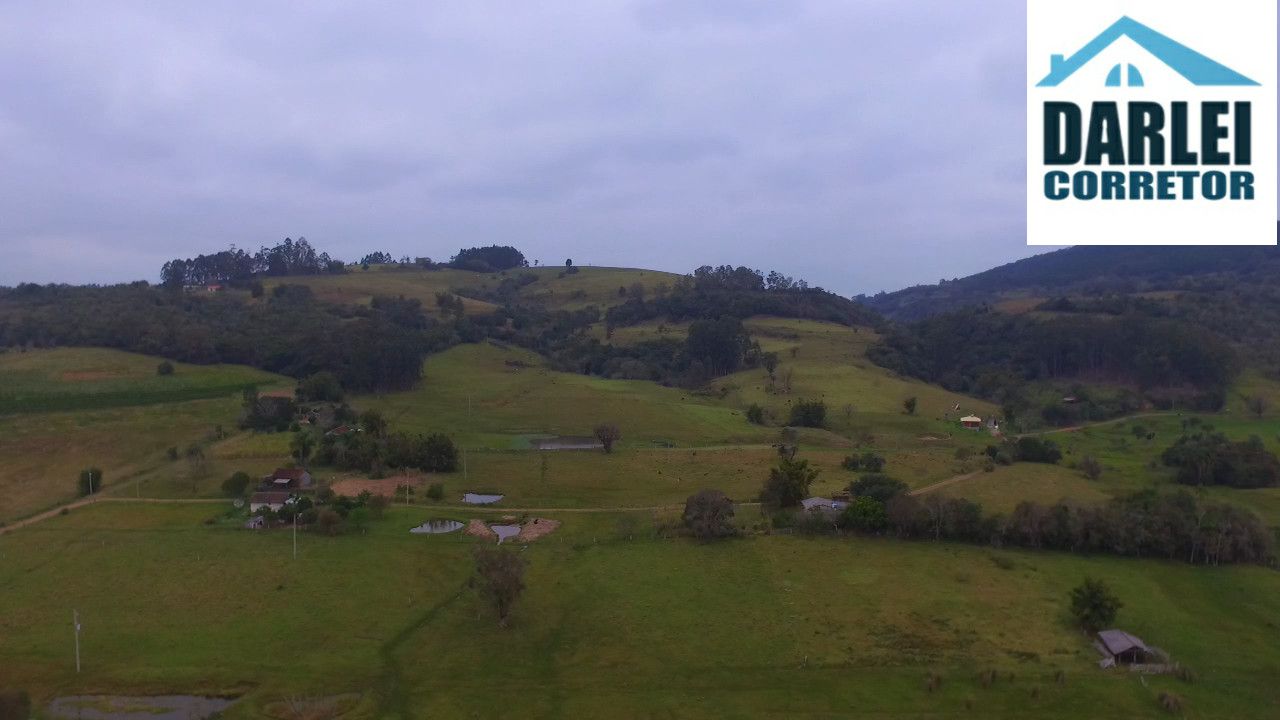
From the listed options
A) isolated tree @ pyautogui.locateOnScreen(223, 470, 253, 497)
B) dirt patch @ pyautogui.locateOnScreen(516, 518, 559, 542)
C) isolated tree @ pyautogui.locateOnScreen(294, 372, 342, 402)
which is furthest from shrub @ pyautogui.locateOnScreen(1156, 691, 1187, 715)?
isolated tree @ pyautogui.locateOnScreen(294, 372, 342, 402)

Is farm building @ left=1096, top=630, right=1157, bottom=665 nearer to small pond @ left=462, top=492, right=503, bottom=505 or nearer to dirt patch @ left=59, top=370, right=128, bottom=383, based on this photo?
small pond @ left=462, top=492, right=503, bottom=505

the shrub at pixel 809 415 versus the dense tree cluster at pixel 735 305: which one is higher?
the dense tree cluster at pixel 735 305

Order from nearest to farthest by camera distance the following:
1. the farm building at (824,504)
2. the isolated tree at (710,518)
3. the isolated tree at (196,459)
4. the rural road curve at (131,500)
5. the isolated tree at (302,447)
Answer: the isolated tree at (710,518) < the farm building at (824,504) < the rural road curve at (131,500) < the isolated tree at (196,459) < the isolated tree at (302,447)

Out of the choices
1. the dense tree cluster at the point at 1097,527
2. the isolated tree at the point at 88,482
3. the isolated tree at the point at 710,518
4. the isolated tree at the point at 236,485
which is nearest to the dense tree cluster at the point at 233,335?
the isolated tree at the point at 88,482

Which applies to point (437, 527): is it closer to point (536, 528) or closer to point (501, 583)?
point (536, 528)

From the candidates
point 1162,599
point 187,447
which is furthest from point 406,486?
point 1162,599

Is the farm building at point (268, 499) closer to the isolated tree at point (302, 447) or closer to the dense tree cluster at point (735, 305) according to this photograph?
the isolated tree at point (302, 447)
